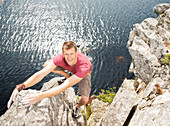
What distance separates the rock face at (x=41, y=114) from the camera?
6.32 meters

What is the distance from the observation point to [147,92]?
30.5 feet

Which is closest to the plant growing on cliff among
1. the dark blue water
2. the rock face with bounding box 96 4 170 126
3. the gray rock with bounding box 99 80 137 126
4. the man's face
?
the rock face with bounding box 96 4 170 126

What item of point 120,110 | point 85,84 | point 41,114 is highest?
point 85,84

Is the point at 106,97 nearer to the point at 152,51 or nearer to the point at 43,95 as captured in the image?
the point at 152,51

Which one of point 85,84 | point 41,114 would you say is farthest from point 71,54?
point 41,114

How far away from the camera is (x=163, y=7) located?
31391 millimetres

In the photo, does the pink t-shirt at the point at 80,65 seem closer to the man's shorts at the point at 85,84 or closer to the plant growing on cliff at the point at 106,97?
the man's shorts at the point at 85,84

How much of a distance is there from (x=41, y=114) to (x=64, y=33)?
118 ft

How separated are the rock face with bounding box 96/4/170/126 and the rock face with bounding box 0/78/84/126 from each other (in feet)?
11.4

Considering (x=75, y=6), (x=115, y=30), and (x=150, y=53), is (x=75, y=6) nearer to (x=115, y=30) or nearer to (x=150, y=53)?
(x=115, y=30)

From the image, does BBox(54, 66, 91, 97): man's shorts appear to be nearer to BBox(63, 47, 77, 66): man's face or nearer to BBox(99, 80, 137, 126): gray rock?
BBox(63, 47, 77, 66): man's face

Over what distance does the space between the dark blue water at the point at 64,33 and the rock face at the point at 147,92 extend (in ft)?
35.2

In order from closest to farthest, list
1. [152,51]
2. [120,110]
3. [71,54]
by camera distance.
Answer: [71,54]
[120,110]
[152,51]

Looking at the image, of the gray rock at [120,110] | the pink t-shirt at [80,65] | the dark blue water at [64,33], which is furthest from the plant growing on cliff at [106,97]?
the pink t-shirt at [80,65]
